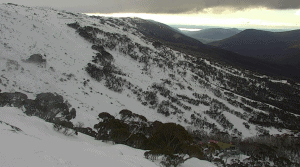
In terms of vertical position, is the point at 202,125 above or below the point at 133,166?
below

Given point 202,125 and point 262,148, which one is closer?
point 262,148

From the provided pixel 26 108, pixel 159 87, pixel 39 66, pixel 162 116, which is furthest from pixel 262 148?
pixel 39 66

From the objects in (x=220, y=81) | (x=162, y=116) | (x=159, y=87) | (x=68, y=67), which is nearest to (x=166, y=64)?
(x=159, y=87)

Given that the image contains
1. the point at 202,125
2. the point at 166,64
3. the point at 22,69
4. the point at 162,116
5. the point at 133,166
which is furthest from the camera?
the point at 166,64

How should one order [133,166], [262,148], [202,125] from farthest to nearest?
[202,125] < [262,148] < [133,166]

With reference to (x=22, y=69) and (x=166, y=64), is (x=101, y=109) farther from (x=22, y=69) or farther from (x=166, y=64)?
(x=166, y=64)

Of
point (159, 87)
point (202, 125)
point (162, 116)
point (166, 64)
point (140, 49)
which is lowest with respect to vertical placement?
point (202, 125)

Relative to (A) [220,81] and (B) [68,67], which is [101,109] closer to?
(B) [68,67]
